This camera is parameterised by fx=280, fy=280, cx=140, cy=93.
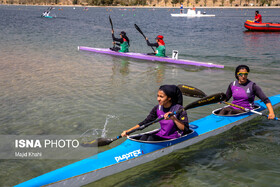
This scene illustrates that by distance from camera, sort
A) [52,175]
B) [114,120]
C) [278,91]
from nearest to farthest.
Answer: [52,175], [114,120], [278,91]

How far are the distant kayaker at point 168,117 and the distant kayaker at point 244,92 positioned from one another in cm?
239

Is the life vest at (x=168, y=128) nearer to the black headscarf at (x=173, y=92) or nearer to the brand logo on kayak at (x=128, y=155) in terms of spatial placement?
the black headscarf at (x=173, y=92)

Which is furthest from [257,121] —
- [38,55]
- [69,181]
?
[38,55]

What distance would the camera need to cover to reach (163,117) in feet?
19.0

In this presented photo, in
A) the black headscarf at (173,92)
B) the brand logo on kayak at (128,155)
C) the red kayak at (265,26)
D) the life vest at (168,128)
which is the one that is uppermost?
the red kayak at (265,26)

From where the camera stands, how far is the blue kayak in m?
5.00

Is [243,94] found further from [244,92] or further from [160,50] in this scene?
[160,50]

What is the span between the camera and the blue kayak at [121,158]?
5.00 metres

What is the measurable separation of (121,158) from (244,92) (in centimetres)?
411

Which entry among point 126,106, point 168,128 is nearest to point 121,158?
point 168,128

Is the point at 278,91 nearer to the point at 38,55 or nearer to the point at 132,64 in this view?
the point at 132,64

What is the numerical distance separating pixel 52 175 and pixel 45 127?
3.53 metres

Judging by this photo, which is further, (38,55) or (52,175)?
(38,55)

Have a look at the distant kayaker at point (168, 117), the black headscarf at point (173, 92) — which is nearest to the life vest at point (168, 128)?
the distant kayaker at point (168, 117)
